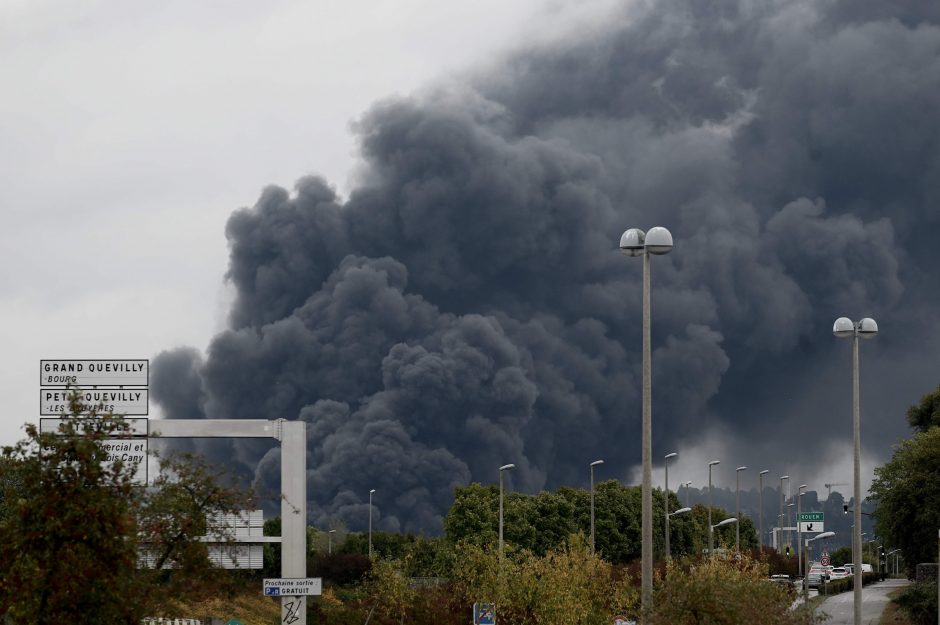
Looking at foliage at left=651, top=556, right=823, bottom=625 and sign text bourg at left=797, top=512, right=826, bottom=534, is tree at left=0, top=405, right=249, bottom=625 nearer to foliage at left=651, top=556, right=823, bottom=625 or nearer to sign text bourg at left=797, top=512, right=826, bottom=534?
foliage at left=651, top=556, right=823, bottom=625

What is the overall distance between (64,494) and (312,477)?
532ft

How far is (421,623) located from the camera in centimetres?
6019

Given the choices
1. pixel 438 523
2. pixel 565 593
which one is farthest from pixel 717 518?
pixel 565 593

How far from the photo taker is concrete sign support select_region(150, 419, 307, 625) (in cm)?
3803

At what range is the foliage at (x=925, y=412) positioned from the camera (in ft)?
345

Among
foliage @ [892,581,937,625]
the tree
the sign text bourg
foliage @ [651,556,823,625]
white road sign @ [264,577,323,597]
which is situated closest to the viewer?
the tree

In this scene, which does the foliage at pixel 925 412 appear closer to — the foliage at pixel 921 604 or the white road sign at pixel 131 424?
the foliage at pixel 921 604

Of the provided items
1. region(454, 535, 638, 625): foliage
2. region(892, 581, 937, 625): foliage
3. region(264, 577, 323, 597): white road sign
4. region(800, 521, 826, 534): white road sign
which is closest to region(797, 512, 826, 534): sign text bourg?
region(800, 521, 826, 534): white road sign

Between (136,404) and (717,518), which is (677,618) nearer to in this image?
(136,404)

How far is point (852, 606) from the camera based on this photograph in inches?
3361

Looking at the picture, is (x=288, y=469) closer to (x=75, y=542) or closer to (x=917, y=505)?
(x=75, y=542)

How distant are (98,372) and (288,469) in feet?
21.0

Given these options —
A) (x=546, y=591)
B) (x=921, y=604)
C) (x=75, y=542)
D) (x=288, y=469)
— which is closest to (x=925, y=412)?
(x=921, y=604)

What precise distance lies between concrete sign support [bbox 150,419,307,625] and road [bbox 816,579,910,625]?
107ft
